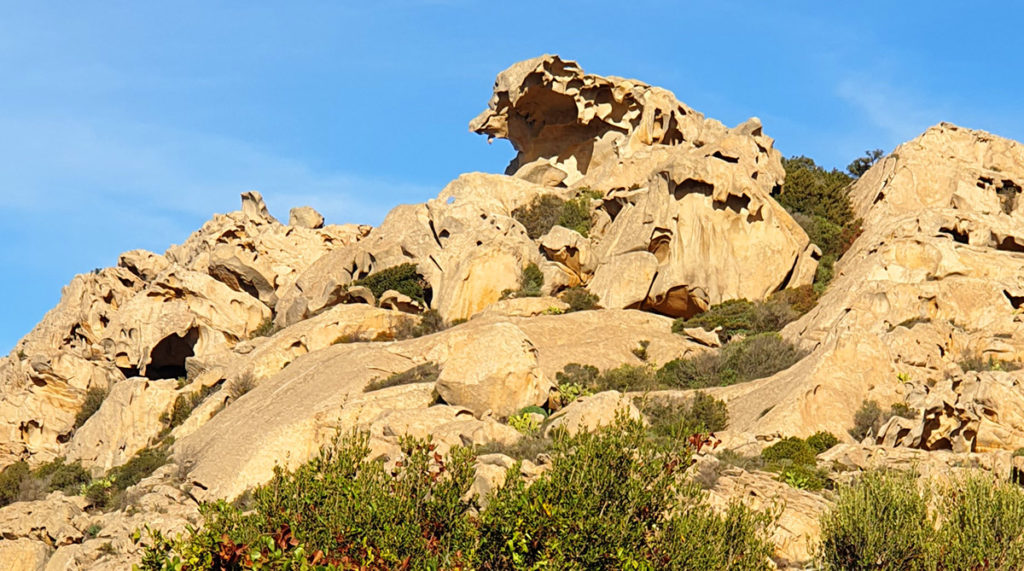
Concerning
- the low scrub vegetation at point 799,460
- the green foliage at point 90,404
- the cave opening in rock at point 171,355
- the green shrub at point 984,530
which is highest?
the cave opening in rock at point 171,355

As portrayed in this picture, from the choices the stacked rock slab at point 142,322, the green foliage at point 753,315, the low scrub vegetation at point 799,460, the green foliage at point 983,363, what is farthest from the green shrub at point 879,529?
the stacked rock slab at point 142,322

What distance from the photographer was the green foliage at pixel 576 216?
6425 cm

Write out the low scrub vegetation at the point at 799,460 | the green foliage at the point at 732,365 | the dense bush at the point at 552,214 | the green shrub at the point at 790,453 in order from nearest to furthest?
the low scrub vegetation at the point at 799,460, the green shrub at the point at 790,453, the green foliage at the point at 732,365, the dense bush at the point at 552,214

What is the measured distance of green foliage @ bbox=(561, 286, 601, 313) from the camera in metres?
53.7

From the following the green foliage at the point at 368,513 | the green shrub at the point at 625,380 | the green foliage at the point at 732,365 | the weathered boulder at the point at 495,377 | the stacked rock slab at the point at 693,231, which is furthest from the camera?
the stacked rock slab at the point at 693,231

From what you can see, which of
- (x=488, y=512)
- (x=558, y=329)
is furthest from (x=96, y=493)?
(x=488, y=512)

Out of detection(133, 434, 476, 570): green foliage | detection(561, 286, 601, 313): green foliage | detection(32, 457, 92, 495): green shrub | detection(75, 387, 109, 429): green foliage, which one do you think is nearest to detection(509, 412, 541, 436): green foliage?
detection(133, 434, 476, 570): green foliage

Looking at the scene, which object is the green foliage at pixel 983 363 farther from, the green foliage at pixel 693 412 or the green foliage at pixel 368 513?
the green foliage at pixel 368 513

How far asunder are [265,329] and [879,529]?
40.4 metres

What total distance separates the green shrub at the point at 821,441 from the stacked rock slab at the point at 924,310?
1.57 ft

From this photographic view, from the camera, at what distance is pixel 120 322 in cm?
6062

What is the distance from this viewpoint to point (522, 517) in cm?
2281

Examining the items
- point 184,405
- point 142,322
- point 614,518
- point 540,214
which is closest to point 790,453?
point 614,518

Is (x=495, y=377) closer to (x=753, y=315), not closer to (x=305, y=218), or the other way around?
(x=753, y=315)
